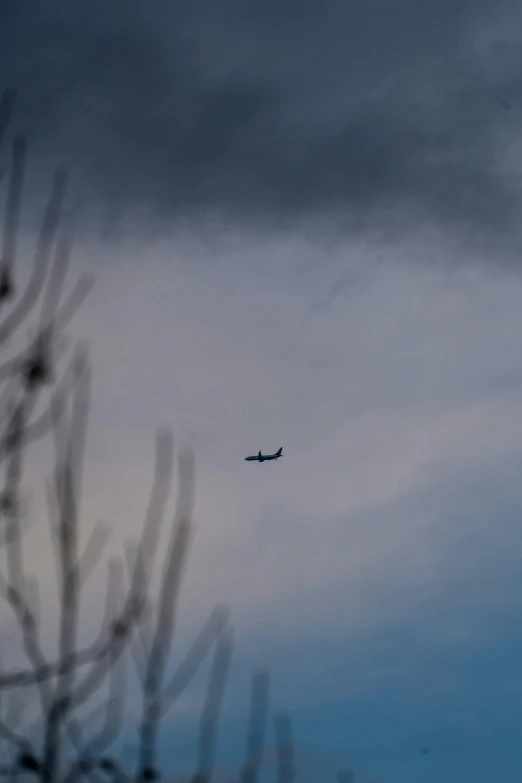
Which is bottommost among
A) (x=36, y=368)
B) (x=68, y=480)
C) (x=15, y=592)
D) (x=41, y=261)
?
(x=15, y=592)

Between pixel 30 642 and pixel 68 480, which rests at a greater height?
pixel 68 480

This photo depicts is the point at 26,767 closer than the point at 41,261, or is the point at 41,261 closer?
the point at 26,767

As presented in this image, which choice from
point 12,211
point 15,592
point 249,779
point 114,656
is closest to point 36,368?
point 12,211

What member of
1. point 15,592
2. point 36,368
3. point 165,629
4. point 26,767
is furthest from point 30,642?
point 36,368

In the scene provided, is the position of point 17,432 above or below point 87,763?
above

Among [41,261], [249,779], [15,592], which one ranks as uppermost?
[41,261]

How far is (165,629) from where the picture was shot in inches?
419

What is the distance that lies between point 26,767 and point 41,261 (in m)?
5.04

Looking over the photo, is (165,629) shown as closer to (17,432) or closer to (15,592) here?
(15,592)

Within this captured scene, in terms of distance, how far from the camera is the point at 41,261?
402 inches

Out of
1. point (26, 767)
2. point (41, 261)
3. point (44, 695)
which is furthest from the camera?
point (41, 261)

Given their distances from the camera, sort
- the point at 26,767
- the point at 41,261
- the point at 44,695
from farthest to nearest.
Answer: the point at 41,261 < the point at 44,695 < the point at 26,767

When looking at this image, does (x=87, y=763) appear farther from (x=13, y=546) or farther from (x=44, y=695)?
(x=13, y=546)

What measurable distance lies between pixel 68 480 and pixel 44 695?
227cm
